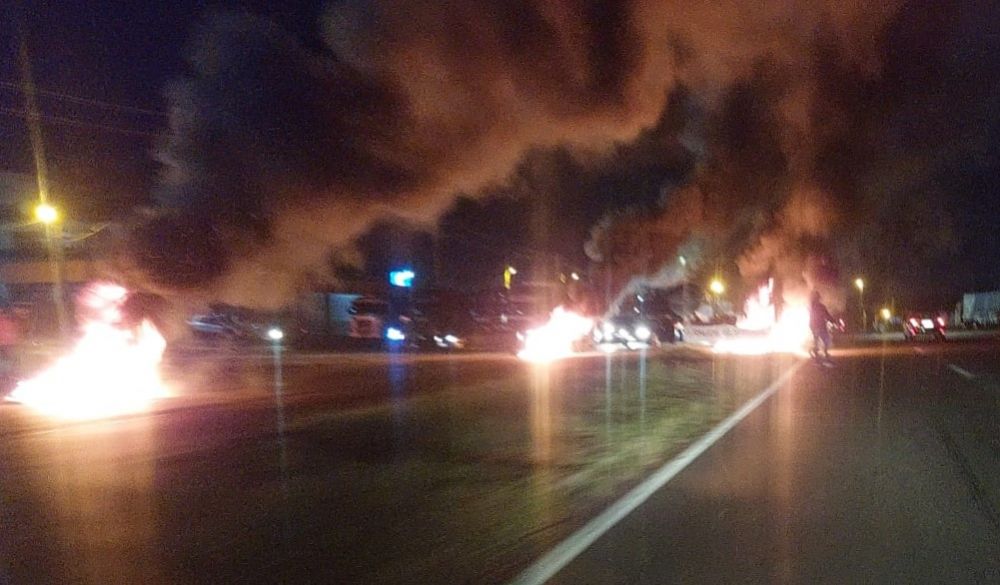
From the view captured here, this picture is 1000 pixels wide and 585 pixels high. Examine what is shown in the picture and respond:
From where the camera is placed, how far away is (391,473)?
9766 millimetres

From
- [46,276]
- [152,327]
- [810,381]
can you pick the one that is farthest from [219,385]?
[810,381]

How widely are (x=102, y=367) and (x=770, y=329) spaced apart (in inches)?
1097

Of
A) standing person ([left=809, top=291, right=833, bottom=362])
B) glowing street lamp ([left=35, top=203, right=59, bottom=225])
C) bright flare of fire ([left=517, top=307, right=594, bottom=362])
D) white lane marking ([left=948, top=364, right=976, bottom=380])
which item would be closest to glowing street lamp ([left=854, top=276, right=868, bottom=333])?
bright flare of fire ([left=517, top=307, right=594, bottom=362])

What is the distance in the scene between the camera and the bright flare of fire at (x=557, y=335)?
3045 centimetres

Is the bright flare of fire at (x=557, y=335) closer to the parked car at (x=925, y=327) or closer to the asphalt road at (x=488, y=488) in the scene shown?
the asphalt road at (x=488, y=488)

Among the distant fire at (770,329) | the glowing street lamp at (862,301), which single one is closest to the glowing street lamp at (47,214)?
the distant fire at (770,329)

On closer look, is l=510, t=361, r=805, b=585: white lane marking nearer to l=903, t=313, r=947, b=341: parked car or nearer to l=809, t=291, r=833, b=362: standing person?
l=809, t=291, r=833, b=362: standing person

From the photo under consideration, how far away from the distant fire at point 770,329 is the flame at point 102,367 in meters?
21.9

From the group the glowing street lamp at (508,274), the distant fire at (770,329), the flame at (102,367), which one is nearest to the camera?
the flame at (102,367)

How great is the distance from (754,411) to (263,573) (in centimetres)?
992

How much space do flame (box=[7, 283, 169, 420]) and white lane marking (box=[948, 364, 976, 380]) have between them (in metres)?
15.8

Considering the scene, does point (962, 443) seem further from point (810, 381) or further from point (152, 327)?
point (152, 327)

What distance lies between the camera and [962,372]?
2305 cm

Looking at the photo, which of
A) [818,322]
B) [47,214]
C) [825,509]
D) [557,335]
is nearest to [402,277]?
[557,335]
